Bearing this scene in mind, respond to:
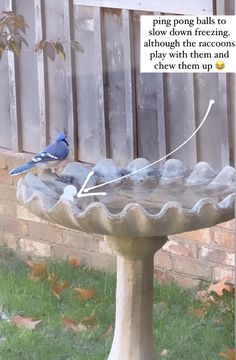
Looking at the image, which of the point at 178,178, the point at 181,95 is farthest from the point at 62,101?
the point at 178,178

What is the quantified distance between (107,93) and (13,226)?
1.23 m

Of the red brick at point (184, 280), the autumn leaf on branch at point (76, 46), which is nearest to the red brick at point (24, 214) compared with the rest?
the red brick at point (184, 280)

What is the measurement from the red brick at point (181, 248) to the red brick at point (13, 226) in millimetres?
1086

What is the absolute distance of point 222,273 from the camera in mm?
5676

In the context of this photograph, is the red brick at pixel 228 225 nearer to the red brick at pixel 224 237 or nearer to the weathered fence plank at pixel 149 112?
the red brick at pixel 224 237

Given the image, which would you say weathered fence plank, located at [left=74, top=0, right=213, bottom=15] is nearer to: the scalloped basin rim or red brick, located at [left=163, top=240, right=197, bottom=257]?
red brick, located at [left=163, top=240, right=197, bottom=257]

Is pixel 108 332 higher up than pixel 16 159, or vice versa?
pixel 16 159

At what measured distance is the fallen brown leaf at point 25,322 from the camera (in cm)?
533

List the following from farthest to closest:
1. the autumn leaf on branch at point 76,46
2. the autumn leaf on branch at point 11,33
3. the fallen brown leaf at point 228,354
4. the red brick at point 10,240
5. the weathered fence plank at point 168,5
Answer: the red brick at point 10,240
the autumn leaf on branch at point 76,46
the weathered fence plank at point 168,5
the autumn leaf on branch at point 11,33
the fallen brown leaf at point 228,354

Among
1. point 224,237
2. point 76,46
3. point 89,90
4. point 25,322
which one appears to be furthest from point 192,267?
A: point 76,46

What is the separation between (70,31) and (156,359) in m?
2.12

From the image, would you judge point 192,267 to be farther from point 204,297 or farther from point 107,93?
point 107,93

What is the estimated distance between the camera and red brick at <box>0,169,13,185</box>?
6.50 meters

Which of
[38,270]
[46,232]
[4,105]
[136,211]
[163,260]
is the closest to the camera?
[136,211]
